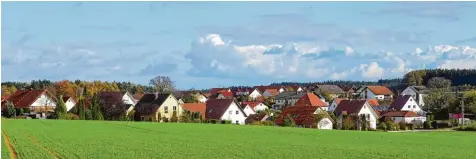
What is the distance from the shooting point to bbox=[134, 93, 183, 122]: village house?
9212cm

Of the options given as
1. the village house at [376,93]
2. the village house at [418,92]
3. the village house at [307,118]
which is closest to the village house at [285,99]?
the village house at [376,93]

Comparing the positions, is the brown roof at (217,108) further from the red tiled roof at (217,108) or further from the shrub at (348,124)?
the shrub at (348,124)

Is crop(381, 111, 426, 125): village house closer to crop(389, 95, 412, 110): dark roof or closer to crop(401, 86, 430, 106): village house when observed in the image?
crop(389, 95, 412, 110): dark roof

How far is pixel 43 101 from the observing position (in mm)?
102688

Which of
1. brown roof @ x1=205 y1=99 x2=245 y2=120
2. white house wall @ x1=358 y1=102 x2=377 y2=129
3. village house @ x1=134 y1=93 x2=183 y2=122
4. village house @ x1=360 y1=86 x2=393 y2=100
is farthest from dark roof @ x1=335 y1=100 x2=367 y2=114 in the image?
village house @ x1=360 y1=86 x2=393 y2=100

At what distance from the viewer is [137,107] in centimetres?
9575

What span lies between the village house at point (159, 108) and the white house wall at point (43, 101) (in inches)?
665

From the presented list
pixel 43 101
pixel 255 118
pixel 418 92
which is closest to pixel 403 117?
pixel 255 118

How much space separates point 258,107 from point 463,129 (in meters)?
51.9

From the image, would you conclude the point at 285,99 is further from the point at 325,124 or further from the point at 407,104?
the point at 325,124

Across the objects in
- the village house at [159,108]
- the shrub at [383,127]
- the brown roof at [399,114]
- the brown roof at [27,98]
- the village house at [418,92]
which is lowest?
the shrub at [383,127]

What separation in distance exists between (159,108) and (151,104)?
5.59 feet

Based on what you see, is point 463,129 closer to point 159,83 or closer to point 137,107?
point 137,107

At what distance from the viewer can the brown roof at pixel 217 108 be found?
9512cm
